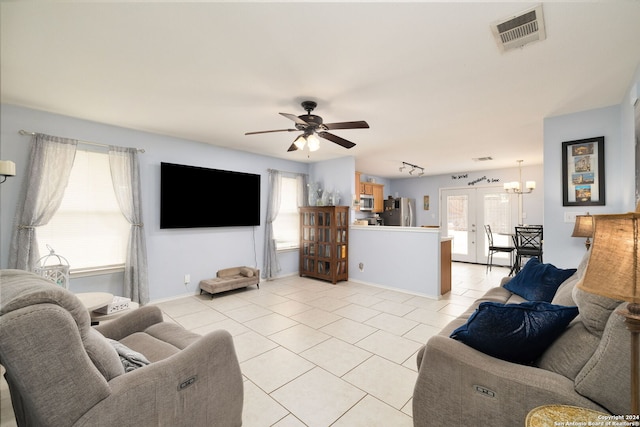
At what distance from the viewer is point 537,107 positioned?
9.87ft

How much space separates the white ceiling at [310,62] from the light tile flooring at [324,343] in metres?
2.52

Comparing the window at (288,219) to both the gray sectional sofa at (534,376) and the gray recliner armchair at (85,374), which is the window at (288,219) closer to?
the gray recliner armchair at (85,374)

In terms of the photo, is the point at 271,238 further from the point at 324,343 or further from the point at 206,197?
the point at 324,343

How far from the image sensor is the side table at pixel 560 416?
0.98 m

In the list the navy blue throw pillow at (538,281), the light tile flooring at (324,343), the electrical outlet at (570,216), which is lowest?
the light tile flooring at (324,343)

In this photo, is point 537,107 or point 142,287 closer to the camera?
point 537,107

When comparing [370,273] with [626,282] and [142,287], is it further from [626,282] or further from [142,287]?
[626,282]

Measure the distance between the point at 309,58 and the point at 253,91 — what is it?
0.80 m

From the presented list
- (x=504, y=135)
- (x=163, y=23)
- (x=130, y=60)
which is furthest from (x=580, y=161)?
(x=130, y=60)

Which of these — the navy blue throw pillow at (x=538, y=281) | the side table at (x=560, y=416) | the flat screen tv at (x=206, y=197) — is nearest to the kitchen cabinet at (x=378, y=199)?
the flat screen tv at (x=206, y=197)

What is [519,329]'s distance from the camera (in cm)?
130

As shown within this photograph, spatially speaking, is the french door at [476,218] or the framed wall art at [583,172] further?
the french door at [476,218]

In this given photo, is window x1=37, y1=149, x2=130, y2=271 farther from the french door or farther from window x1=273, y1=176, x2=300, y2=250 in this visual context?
the french door

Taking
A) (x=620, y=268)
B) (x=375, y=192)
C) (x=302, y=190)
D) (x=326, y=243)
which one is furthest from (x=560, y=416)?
(x=375, y=192)
